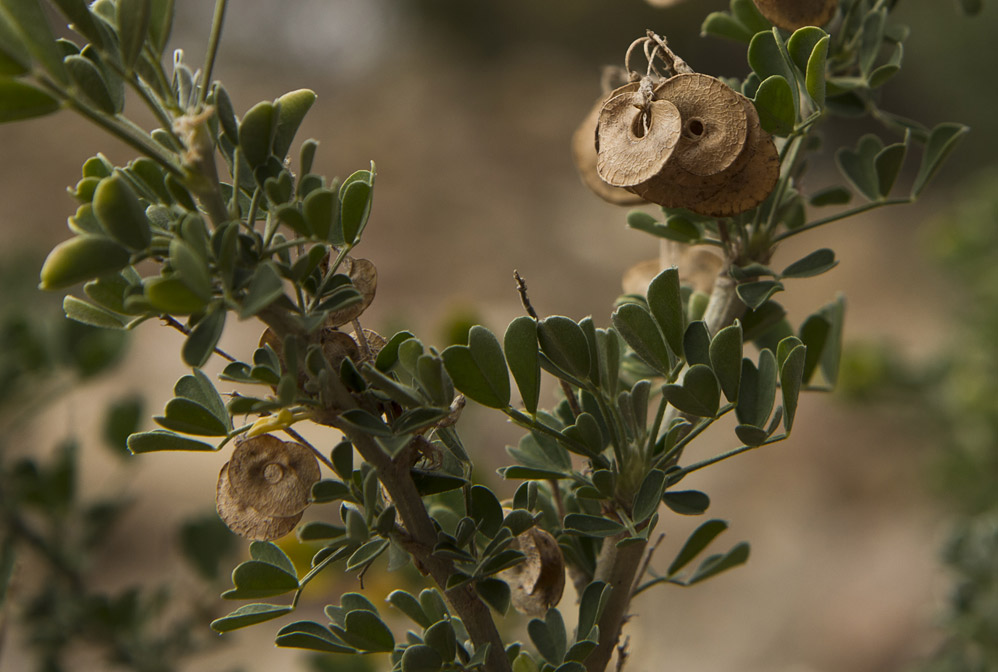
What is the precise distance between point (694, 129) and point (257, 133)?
16 cm

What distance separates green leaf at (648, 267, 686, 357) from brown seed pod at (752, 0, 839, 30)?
13 centimetres

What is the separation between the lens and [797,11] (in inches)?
14.7

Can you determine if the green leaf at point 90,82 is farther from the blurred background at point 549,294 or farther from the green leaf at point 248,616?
the blurred background at point 549,294

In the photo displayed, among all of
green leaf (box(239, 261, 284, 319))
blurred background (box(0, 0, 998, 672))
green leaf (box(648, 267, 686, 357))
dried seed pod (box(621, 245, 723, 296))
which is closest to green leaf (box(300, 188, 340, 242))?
green leaf (box(239, 261, 284, 319))

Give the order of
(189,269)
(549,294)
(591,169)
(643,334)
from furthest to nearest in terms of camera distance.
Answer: (549,294), (591,169), (643,334), (189,269)

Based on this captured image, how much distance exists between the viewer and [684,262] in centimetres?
48

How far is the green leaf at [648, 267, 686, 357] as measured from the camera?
33 centimetres

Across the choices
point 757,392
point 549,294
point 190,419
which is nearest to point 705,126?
point 757,392

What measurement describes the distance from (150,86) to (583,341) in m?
0.17

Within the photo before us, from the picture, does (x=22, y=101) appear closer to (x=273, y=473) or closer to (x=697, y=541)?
(x=273, y=473)

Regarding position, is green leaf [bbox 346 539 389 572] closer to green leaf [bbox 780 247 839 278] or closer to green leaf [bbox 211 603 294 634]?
green leaf [bbox 211 603 294 634]

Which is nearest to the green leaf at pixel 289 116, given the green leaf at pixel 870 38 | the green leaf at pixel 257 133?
the green leaf at pixel 257 133

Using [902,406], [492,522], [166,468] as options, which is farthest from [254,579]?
[166,468]

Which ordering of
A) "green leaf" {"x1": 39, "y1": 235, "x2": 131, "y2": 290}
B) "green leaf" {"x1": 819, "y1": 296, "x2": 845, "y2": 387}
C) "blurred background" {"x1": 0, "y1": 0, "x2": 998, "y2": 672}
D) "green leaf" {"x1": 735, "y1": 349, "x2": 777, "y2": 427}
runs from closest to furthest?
1. "green leaf" {"x1": 39, "y1": 235, "x2": 131, "y2": 290}
2. "green leaf" {"x1": 735, "y1": 349, "x2": 777, "y2": 427}
3. "green leaf" {"x1": 819, "y1": 296, "x2": 845, "y2": 387}
4. "blurred background" {"x1": 0, "y1": 0, "x2": 998, "y2": 672}
